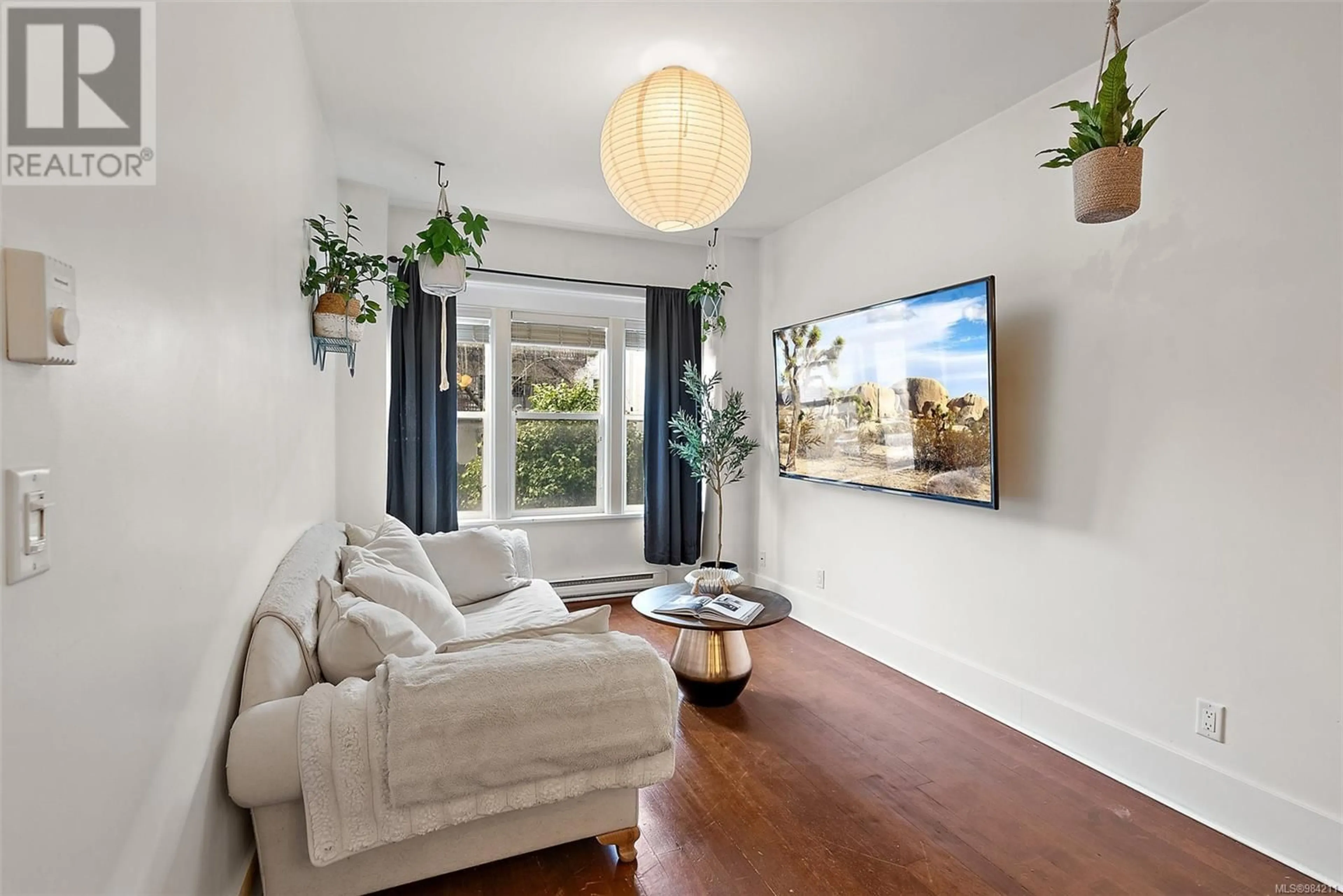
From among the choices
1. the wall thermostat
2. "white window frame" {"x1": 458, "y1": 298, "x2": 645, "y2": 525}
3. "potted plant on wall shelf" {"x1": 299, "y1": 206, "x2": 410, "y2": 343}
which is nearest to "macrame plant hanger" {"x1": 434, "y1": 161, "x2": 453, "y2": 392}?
"white window frame" {"x1": 458, "y1": 298, "x2": 645, "y2": 525}

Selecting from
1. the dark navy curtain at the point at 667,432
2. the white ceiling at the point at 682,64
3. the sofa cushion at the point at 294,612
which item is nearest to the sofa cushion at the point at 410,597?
the sofa cushion at the point at 294,612

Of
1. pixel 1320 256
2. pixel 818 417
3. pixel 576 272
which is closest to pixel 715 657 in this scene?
pixel 818 417

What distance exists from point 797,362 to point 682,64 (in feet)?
6.22

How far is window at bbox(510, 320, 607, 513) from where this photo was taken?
4535mm

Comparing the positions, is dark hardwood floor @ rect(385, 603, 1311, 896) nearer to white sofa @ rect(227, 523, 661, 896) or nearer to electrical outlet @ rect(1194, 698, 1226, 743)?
white sofa @ rect(227, 523, 661, 896)

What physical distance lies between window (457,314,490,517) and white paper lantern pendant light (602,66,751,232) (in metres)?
2.45

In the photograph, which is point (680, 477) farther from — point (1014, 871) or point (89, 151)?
point (89, 151)

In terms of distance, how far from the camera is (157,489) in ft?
3.50

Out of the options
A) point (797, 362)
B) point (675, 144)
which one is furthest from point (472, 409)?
point (675, 144)

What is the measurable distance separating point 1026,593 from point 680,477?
2.46 meters

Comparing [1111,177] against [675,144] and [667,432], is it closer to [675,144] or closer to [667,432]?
[675,144]

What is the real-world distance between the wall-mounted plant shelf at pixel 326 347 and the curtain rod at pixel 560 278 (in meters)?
1.32

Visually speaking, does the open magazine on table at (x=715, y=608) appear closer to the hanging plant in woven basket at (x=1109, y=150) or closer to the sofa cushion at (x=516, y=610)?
the sofa cushion at (x=516, y=610)

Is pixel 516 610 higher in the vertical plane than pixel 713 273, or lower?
lower
